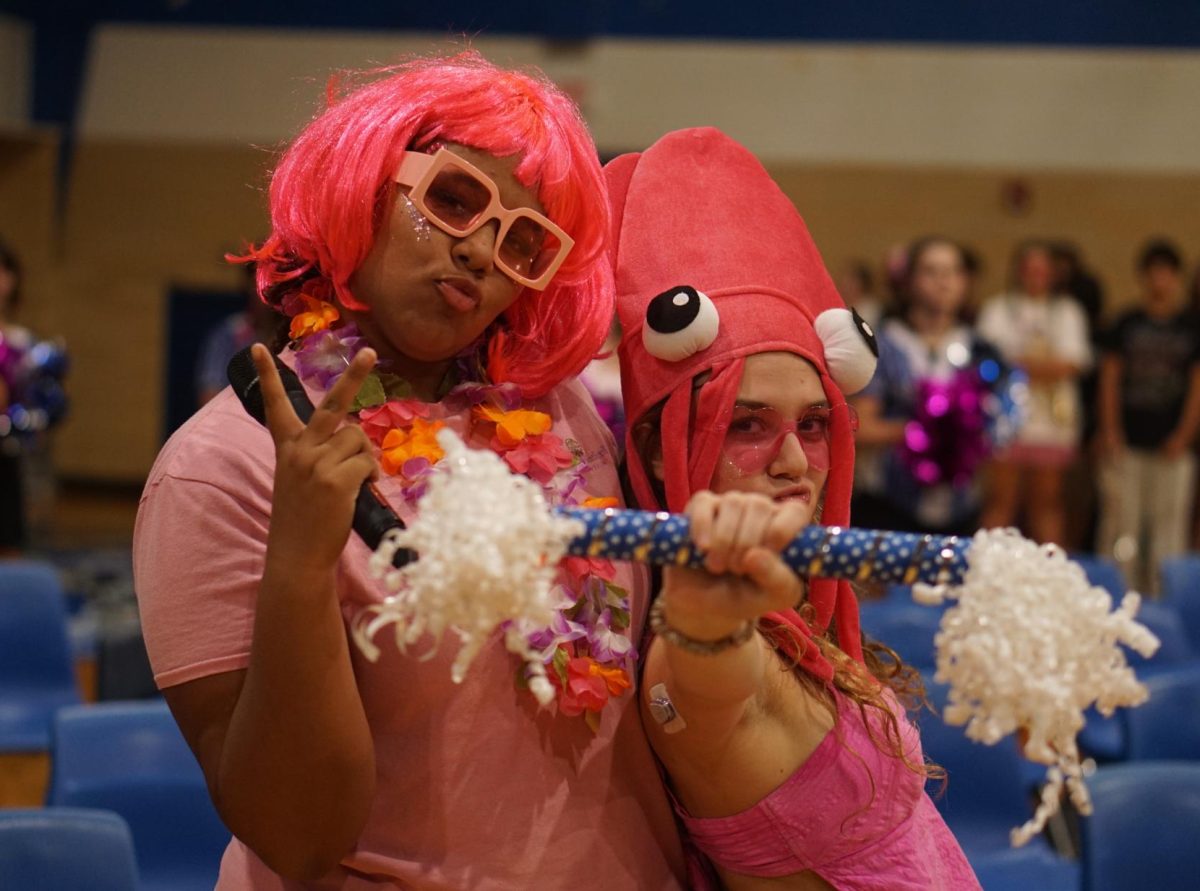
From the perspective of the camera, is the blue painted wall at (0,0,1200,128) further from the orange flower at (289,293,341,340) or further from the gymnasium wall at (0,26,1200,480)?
the orange flower at (289,293,341,340)

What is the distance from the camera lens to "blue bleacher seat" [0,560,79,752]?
3859 millimetres

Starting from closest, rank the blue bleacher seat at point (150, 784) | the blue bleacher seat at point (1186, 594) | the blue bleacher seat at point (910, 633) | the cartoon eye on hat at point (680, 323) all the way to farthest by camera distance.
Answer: the cartoon eye on hat at point (680, 323) < the blue bleacher seat at point (150, 784) < the blue bleacher seat at point (910, 633) < the blue bleacher seat at point (1186, 594)

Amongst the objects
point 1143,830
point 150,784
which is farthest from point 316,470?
point 1143,830

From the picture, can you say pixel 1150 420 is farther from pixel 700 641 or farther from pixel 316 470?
pixel 316 470

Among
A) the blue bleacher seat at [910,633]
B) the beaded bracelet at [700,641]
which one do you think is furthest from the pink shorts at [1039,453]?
the beaded bracelet at [700,641]

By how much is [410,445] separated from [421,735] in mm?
289

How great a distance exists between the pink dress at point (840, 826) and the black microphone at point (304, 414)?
0.51m

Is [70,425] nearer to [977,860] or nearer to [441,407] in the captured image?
[977,860]

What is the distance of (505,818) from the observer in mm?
1465

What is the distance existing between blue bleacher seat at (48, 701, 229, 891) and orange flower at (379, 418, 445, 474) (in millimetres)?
1455

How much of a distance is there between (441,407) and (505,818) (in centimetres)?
44

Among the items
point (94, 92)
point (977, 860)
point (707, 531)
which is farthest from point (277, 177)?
point (94, 92)

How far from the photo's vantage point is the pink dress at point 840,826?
4.99 feet

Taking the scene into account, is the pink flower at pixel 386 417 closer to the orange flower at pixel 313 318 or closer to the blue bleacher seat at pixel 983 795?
the orange flower at pixel 313 318
